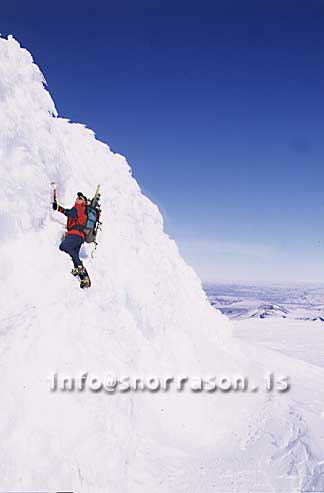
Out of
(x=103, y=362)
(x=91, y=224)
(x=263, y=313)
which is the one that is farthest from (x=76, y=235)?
(x=263, y=313)

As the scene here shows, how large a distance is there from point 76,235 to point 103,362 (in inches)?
127

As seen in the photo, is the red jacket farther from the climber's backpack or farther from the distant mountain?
the distant mountain

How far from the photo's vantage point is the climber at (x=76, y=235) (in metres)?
9.88

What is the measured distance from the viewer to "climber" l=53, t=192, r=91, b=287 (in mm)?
9883

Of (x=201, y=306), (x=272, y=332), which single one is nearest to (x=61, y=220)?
(x=201, y=306)

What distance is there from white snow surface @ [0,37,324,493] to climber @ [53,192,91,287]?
273mm

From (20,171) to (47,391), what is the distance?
510cm

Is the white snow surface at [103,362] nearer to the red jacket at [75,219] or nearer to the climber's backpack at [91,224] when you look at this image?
the red jacket at [75,219]

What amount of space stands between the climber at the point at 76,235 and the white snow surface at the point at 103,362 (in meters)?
0.27

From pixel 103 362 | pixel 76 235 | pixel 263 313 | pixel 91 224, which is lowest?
pixel 263 313

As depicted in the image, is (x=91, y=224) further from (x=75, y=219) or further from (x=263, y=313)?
(x=263, y=313)

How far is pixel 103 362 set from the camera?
885cm

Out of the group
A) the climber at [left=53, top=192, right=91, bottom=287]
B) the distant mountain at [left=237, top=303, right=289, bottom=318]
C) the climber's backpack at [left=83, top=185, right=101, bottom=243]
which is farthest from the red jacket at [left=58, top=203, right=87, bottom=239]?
the distant mountain at [left=237, top=303, right=289, bottom=318]

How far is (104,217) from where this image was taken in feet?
42.8
